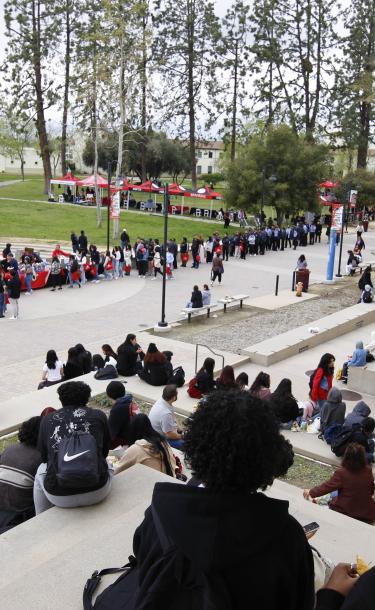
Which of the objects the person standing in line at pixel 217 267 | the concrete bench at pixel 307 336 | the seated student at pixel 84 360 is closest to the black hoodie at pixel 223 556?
the seated student at pixel 84 360

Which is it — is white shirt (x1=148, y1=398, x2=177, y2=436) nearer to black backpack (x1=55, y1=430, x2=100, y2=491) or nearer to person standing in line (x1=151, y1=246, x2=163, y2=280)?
black backpack (x1=55, y1=430, x2=100, y2=491)

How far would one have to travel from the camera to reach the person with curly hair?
2361 millimetres

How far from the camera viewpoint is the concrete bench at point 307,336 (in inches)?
525

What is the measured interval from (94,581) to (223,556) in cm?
182

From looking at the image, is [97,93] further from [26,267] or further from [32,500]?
[32,500]

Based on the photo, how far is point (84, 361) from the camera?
11531mm

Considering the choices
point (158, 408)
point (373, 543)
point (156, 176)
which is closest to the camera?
point (373, 543)

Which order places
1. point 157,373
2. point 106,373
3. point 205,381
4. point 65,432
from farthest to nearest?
point 106,373 < point 157,373 < point 205,381 < point 65,432

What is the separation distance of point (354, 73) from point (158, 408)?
52666mm

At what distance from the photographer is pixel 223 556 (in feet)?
7.70

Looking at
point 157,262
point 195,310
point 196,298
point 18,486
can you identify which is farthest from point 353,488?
point 157,262

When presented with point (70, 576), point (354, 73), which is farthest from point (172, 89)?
point (70, 576)

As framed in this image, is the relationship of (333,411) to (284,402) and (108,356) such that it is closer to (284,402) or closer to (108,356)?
(284,402)

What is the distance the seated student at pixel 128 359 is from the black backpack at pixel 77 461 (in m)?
6.55
